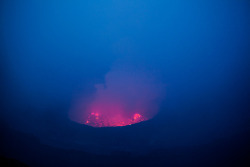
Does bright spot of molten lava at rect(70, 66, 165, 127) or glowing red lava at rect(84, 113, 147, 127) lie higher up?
bright spot of molten lava at rect(70, 66, 165, 127)

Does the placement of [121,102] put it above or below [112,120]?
above

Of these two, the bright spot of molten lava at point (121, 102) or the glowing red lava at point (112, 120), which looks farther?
the bright spot of molten lava at point (121, 102)

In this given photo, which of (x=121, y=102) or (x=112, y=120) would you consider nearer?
(x=112, y=120)

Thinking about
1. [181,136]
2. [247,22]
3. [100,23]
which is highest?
[100,23]

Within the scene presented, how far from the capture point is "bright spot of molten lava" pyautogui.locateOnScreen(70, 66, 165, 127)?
7867mm

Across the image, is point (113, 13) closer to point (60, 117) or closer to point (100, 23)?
point (100, 23)

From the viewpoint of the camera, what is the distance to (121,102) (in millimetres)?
9578

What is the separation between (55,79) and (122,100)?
5265 millimetres

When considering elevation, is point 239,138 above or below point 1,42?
below

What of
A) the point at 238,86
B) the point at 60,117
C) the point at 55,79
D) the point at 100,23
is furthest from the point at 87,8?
the point at 238,86

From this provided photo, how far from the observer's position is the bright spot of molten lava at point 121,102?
787cm

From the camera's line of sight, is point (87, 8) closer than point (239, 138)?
No

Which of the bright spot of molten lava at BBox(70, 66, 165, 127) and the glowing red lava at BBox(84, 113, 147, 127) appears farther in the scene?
the bright spot of molten lava at BBox(70, 66, 165, 127)

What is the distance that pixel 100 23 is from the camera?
17750mm
